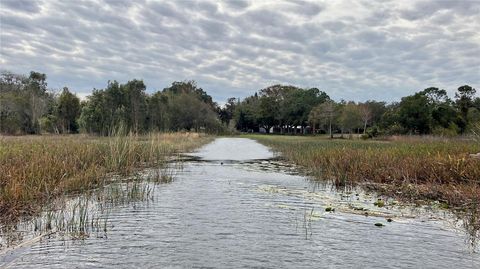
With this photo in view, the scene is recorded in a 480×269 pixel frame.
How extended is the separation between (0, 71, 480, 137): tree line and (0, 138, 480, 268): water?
13015 millimetres

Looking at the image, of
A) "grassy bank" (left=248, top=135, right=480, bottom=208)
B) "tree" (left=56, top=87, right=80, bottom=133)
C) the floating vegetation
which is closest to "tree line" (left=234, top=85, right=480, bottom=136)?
"grassy bank" (left=248, top=135, right=480, bottom=208)

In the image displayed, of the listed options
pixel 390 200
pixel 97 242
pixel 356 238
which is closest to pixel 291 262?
pixel 356 238

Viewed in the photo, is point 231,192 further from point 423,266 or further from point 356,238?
point 423,266

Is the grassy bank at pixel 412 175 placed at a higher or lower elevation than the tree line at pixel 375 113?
lower

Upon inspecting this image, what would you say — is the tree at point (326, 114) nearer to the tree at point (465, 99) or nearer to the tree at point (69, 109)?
the tree at point (465, 99)

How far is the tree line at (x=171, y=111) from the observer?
140 feet

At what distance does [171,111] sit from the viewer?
6988 centimetres

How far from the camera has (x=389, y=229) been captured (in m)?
8.66

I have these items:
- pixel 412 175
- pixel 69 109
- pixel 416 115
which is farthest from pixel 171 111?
pixel 412 175

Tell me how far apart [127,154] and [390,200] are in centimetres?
1047

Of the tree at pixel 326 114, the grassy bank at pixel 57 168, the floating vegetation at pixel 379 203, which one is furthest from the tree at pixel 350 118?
the floating vegetation at pixel 379 203

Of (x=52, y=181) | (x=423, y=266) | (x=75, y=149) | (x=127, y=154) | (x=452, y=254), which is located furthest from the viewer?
(x=127, y=154)

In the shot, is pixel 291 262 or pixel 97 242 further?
pixel 97 242

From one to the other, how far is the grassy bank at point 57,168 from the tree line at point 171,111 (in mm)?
4594
